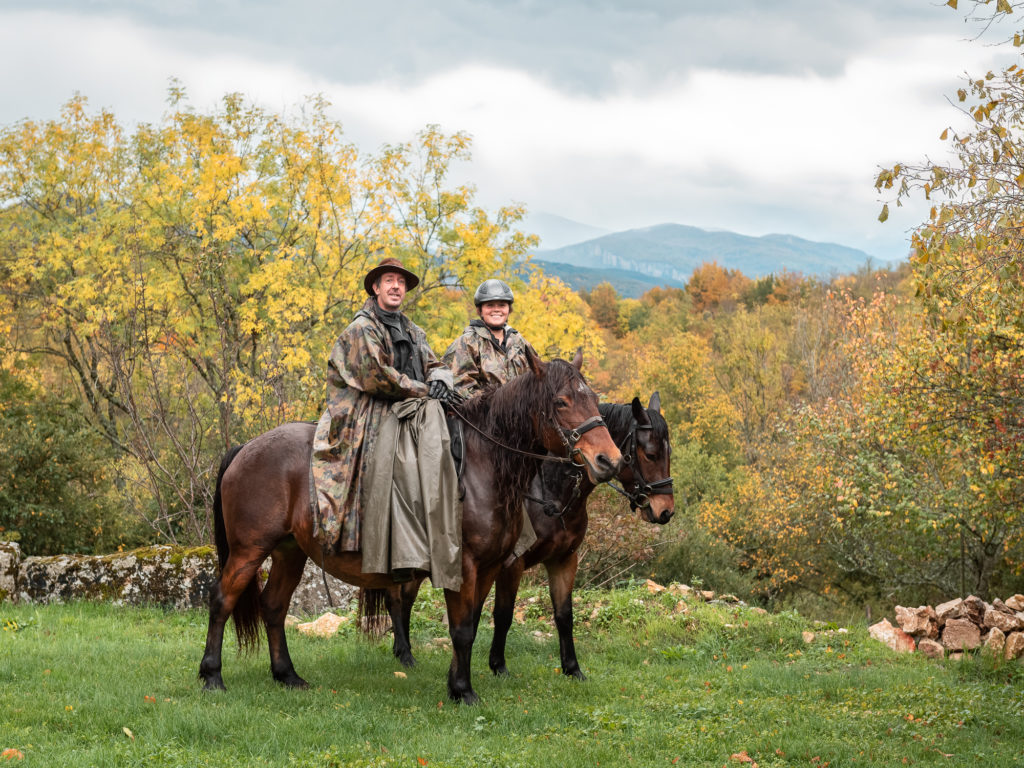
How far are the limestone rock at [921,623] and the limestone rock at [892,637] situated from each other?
101mm

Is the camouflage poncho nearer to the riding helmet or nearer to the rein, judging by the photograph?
the riding helmet

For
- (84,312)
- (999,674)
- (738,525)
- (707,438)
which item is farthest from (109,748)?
(707,438)

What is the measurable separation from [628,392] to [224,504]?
2681 cm

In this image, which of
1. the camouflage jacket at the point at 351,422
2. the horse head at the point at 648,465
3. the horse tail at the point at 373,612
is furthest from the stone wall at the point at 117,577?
the horse head at the point at 648,465

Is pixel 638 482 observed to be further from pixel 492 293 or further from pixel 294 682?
pixel 294 682

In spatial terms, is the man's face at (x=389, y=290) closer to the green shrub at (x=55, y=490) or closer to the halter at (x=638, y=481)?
the halter at (x=638, y=481)

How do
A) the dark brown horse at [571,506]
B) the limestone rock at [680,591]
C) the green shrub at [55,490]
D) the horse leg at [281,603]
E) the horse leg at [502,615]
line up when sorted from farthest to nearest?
1. the green shrub at [55,490]
2. the limestone rock at [680,591]
3. the horse leg at [502,615]
4. the dark brown horse at [571,506]
5. the horse leg at [281,603]

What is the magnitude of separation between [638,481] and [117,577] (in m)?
6.18

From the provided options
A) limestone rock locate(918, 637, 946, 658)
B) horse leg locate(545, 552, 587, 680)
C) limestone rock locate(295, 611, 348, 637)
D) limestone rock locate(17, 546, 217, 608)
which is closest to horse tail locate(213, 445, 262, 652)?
limestone rock locate(295, 611, 348, 637)

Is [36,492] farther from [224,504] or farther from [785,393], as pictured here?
[785,393]

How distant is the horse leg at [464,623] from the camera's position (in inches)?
247

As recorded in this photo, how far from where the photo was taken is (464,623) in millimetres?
6301

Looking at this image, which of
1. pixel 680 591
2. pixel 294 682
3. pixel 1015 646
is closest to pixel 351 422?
pixel 294 682

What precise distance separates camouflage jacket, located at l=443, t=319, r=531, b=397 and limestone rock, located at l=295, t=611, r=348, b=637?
303 cm
